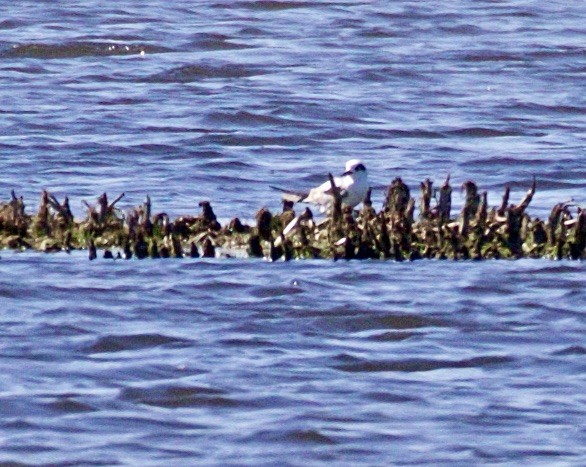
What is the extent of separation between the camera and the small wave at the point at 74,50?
23.7 metres

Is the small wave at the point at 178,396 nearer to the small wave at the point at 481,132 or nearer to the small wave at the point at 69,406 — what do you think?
the small wave at the point at 69,406

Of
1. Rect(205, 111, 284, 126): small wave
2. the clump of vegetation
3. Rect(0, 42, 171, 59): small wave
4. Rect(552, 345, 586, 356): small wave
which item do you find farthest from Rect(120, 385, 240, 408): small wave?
A: Rect(0, 42, 171, 59): small wave

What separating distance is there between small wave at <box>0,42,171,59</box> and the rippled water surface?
259cm

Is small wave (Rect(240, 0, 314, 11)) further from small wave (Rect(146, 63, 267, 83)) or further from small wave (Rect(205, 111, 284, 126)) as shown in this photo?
small wave (Rect(205, 111, 284, 126))

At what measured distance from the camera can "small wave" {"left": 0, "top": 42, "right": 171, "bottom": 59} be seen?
2366 cm

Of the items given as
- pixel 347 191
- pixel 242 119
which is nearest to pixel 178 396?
pixel 347 191

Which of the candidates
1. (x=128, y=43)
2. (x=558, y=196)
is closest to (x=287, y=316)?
(x=558, y=196)

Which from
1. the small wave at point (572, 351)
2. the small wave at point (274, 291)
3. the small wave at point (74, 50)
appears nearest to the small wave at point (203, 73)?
the small wave at point (74, 50)

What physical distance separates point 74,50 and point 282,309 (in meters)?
13.6

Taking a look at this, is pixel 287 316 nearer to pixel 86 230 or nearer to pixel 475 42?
pixel 86 230

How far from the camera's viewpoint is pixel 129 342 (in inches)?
396

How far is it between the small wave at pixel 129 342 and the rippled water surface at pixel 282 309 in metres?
0.02

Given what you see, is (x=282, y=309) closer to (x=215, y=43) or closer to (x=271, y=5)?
(x=215, y=43)

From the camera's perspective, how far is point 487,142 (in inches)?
690
